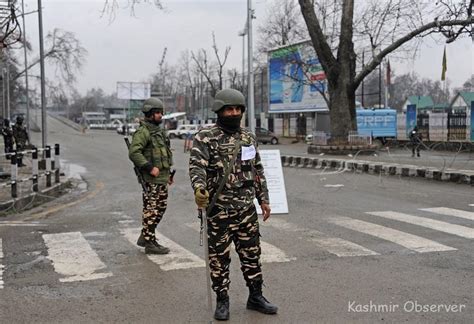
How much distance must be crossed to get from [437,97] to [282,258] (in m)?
120

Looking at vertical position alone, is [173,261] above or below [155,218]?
below

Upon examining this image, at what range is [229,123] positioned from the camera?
473cm

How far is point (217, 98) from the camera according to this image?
4766mm

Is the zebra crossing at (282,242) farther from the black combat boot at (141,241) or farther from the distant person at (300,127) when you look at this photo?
the distant person at (300,127)

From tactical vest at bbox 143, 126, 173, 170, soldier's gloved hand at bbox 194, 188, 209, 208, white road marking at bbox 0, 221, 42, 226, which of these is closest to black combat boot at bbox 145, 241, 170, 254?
tactical vest at bbox 143, 126, 173, 170

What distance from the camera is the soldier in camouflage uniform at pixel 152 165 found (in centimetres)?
690

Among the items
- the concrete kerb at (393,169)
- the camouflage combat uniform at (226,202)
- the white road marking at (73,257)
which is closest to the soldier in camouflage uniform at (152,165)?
the white road marking at (73,257)

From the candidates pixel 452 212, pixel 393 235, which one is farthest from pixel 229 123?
pixel 452 212

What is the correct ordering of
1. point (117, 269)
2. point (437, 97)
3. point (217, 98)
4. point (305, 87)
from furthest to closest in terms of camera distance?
point (437, 97) < point (305, 87) < point (117, 269) < point (217, 98)

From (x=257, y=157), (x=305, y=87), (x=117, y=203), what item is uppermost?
(x=305, y=87)

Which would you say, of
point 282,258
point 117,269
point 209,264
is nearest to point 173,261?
point 117,269

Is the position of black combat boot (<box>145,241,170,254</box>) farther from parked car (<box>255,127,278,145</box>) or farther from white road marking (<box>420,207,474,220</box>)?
parked car (<box>255,127,278,145</box>)

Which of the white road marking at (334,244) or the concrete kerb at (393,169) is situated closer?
the white road marking at (334,244)

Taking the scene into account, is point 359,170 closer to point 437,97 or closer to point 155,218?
point 155,218
